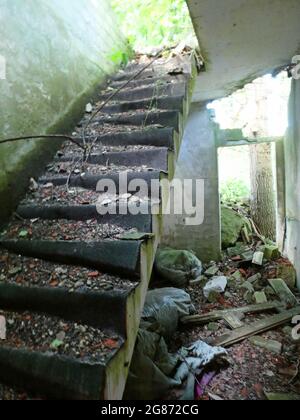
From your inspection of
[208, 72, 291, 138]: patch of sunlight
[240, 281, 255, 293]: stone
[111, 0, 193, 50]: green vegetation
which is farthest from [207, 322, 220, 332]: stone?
[208, 72, 291, 138]: patch of sunlight

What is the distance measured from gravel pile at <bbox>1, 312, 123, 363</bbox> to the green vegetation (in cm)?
342

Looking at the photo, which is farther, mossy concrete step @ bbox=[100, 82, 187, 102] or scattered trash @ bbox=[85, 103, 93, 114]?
scattered trash @ bbox=[85, 103, 93, 114]

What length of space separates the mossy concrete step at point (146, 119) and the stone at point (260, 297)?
253 cm

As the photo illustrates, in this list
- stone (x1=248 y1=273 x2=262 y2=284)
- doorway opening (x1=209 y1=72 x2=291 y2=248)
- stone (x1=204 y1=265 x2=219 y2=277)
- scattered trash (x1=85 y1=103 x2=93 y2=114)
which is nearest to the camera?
scattered trash (x1=85 y1=103 x2=93 y2=114)

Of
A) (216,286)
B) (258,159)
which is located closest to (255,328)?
(216,286)

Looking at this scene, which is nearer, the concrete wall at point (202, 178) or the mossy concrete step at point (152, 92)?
the mossy concrete step at point (152, 92)

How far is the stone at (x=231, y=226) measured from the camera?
5.12m

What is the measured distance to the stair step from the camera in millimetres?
1019

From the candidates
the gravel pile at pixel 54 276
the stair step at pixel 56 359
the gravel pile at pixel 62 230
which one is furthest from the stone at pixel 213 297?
the stair step at pixel 56 359

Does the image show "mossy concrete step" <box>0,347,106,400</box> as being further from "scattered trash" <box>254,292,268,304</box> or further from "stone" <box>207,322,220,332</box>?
"scattered trash" <box>254,292,268,304</box>

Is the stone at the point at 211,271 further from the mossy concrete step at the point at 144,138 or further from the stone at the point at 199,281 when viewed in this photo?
the mossy concrete step at the point at 144,138

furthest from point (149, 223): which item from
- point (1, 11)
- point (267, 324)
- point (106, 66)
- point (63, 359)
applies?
point (106, 66)

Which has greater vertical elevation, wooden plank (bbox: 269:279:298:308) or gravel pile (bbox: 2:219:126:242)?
gravel pile (bbox: 2:219:126:242)
